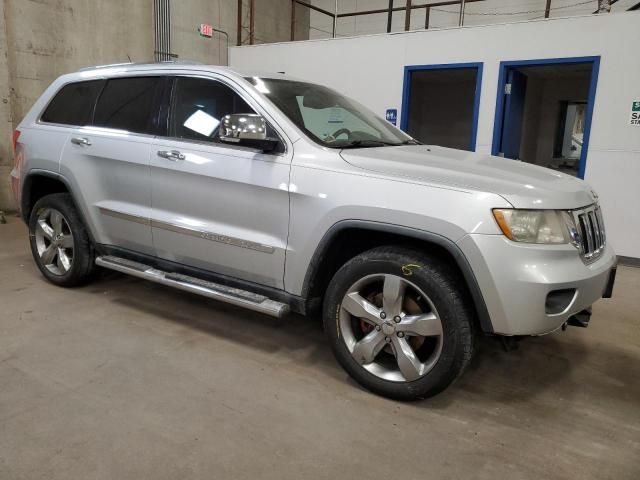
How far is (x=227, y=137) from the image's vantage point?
2854 millimetres

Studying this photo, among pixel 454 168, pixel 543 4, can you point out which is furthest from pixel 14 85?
pixel 543 4

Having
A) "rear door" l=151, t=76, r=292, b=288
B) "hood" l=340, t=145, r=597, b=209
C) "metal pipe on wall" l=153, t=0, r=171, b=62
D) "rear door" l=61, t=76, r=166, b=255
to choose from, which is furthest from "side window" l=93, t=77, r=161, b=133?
"metal pipe on wall" l=153, t=0, r=171, b=62

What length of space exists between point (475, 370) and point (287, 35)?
11.2 metres

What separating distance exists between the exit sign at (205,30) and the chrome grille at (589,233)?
8.40m

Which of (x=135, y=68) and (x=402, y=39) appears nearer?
(x=135, y=68)

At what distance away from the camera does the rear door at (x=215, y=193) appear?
288cm

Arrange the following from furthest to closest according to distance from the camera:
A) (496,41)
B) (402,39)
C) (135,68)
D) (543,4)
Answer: (543,4)
(402,39)
(496,41)
(135,68)

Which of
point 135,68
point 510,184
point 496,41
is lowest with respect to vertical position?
point 510,184

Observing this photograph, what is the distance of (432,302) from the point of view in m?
2.46

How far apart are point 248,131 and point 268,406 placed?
145 cm

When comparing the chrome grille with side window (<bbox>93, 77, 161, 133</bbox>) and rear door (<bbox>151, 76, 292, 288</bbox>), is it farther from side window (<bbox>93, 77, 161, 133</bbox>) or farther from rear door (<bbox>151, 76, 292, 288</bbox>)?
side window (<bbox>93, 77, 161, 133</bbox>)

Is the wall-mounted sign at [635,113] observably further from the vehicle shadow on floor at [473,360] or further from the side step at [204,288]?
the side step at [204,288]

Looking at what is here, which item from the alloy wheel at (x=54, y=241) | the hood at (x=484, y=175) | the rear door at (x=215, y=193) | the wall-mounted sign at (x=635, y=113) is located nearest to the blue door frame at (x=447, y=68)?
the wall-mounted sign at (x=635, y=113)

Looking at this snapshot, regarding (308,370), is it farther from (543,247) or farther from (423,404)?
(543,247)
